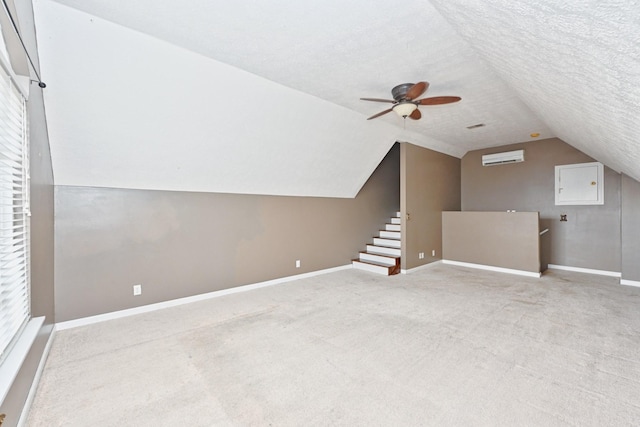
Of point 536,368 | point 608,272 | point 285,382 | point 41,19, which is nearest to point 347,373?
point 285,382

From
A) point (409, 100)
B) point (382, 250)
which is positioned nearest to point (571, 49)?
point (409, 100)

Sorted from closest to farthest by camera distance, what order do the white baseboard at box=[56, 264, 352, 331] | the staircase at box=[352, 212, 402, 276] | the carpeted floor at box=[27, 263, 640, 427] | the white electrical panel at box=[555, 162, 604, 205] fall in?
the carpeted floor at box=[27, 263, 640, 427], the white baseboard at box=[56, 264, 352, 331], the white electrical panel at box=[555, 162, 604, 205], the staircase at box=[352, 212, 402, 276]

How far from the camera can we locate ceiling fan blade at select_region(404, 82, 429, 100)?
2.58 m

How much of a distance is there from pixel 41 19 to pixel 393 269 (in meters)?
5.21

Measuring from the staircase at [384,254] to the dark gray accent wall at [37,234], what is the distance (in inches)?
178

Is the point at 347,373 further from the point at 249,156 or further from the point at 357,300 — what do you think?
the point at 249,156

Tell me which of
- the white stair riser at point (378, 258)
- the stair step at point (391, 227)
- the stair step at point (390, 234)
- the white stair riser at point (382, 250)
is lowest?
the white stair riser at point (378, 258)

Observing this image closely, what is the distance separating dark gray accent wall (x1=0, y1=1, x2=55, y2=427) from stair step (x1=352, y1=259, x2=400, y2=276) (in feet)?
14.8

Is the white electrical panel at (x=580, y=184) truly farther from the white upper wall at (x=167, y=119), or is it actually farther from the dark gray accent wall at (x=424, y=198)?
the white upper wall at (x=167, y=119)

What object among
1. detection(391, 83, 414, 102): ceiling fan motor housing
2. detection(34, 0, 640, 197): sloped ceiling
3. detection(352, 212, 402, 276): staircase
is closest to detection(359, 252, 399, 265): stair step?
detection(352, 212, 402, 276): staircase

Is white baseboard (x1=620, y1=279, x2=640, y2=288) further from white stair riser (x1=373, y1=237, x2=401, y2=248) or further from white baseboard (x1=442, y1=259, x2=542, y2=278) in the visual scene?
white stair riser (x1=373, y1=237, x2=401, y2=248)

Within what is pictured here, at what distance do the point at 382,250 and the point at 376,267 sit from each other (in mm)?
567

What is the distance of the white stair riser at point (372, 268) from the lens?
201 inches

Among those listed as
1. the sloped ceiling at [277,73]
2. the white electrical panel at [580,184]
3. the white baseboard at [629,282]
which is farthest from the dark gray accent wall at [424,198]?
the white baseboard at [629,282]
